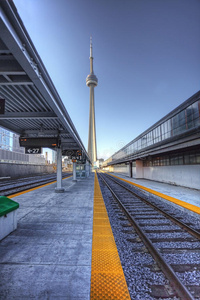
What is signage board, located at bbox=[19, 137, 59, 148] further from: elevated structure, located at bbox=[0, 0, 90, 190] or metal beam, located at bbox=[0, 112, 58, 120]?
metal beam, located at bbox=[0, 112, 58, 120]

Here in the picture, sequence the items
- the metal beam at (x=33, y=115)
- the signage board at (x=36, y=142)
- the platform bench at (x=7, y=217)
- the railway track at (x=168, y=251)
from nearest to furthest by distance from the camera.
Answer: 1. the railway track at (x=168, y=251)
2. the platform bench at (x=7, y=217)
3. the metal beam at (x=33, y=115)
4. the signage board at (x=36, y=142)

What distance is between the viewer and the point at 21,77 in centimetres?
426

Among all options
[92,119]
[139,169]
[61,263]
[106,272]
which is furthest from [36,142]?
[92,119]

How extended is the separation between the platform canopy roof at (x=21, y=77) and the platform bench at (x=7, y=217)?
3.26 metres

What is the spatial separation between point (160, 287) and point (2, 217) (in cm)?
358

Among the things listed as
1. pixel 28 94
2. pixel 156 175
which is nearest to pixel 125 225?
pixel 28 94

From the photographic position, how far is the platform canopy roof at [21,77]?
262cm

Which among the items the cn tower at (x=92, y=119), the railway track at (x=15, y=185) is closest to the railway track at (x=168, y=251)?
the railway track at (x=15, y=185)

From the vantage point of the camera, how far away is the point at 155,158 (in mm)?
19625

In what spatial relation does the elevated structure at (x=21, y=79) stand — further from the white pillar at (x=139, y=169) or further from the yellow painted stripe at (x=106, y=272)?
the white pillar at (x=139, y=169)

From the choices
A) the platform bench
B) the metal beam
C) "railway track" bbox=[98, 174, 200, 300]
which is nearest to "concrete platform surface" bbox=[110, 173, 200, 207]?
"railway track" bbox=[98, 174, 200, 300]

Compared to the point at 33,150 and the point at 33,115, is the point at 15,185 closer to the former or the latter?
the point at 33,150

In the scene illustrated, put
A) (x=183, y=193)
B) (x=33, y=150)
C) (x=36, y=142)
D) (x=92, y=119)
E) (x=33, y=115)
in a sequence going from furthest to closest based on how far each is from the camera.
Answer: (x=92, y=119), (x=183, y=193), (x=33, y=150), (x=36, y=142), (x=33, y=115)

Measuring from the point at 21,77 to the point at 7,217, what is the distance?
3881mm
